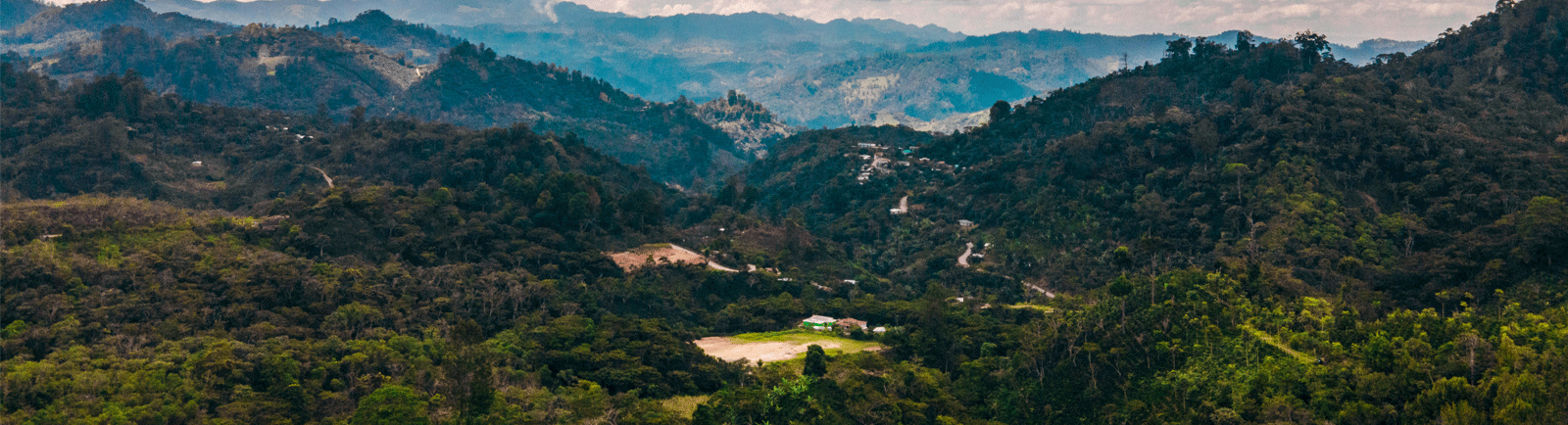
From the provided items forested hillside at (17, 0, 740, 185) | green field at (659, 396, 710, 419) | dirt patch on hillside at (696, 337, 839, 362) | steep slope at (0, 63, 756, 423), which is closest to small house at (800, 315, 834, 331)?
dirt patch on hillside at (696, 337, 839, 362)

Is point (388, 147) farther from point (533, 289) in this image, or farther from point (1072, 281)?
point (1072, 281)

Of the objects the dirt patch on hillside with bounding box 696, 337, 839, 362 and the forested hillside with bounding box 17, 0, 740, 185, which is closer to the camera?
the dirt patch on hillside with bounding box 696, 337, 839, 362

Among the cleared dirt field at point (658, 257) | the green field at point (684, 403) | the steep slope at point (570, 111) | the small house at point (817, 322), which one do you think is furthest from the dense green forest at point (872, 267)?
the steep slope at point (570, 111)

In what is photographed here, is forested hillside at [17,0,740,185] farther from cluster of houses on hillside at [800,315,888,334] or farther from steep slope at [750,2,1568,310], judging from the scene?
cluster of houses on hillside at [800,315,888,334]

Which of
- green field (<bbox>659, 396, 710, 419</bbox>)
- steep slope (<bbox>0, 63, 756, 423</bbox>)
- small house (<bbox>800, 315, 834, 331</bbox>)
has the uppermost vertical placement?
steep slope (<bbox>0, 63, 756, 423</bbox>)

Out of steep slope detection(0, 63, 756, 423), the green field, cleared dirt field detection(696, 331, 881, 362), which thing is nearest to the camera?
steep slope detection(0, 63, 756, 423)

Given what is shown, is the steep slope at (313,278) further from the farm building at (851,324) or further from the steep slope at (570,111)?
the steep slope at (570,111)
